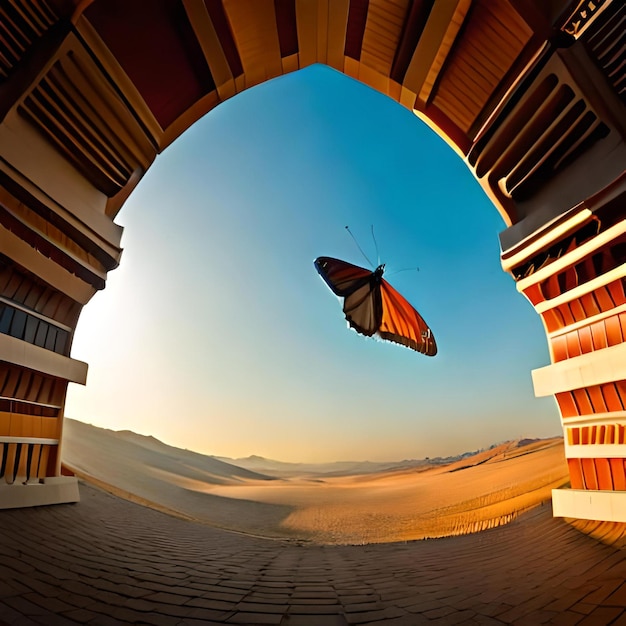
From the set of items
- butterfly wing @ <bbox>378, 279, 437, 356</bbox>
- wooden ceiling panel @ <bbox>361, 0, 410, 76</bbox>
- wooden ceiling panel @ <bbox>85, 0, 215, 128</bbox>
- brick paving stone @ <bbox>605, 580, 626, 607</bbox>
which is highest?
wooden ceiling panel @ <bbox>361, 0, 410, 76</bbox>

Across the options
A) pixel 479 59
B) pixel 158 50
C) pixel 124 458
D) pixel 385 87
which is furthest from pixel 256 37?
pixel 124 458

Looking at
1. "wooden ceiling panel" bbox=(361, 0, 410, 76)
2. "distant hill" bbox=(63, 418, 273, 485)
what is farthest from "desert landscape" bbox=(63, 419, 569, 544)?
"wooden ceiling panel" bbox=(361, 0, 410, 76)

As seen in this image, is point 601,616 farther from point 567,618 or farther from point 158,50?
point 158,50

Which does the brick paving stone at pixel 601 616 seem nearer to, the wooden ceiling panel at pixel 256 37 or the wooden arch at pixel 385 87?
the wooden arch at pixel 385 87

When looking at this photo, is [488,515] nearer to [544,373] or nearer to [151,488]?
[544,373]

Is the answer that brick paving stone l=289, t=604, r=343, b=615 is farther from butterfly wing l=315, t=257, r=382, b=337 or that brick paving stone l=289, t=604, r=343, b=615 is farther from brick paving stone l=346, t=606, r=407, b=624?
butterfly wing l=315, t=257, r=382, b=337

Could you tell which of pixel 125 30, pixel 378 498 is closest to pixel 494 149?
pixel 125 30

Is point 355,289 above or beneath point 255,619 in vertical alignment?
above
